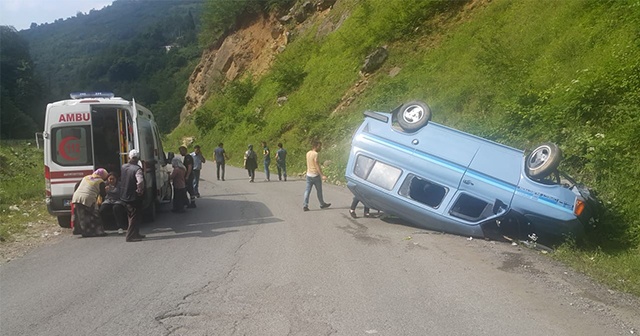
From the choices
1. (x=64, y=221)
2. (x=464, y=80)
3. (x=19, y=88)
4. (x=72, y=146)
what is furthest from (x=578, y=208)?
(x=19, y=88)

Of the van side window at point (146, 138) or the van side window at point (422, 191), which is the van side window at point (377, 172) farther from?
the van side window at point (146, 138)

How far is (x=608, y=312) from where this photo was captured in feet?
20.7

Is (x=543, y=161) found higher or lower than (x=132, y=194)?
higher

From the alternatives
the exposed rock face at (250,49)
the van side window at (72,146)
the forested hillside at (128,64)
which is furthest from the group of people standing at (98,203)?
the forested hillside at (128,64)

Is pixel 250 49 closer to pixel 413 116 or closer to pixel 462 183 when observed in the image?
pixel 413 116

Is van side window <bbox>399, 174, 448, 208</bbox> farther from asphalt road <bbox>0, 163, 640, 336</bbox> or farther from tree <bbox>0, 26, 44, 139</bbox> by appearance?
tree <bbox>0, 26, 44, 139</bbox>

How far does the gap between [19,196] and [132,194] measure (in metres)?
9.32

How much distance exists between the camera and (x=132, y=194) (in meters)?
10.6

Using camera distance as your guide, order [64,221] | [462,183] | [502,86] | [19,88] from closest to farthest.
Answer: [462,183] → [64,221] → [502,86] → [19,88]

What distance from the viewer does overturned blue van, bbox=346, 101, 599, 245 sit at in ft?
32.4

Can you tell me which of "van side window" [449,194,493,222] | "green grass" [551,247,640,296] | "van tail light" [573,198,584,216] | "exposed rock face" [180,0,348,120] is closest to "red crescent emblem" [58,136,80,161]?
"van side window" [449,194,493,222]

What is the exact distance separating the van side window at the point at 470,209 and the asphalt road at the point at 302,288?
43cm

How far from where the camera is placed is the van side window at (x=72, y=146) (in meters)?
12.1

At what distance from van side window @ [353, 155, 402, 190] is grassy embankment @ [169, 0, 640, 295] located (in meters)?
3.19
